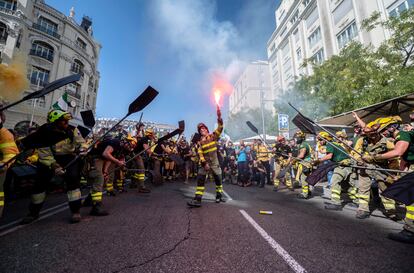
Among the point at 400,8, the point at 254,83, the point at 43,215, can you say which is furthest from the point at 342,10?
the point at 254,83

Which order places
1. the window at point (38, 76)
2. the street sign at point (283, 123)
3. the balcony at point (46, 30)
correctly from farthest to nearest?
the balcony at point (46, 30) → the window at point (38, 76) → the street sign at point (283, 123)

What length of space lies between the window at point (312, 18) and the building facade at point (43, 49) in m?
31.8

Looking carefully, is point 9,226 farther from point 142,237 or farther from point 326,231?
point 326,231

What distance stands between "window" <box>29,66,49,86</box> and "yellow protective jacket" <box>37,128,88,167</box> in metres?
28.4

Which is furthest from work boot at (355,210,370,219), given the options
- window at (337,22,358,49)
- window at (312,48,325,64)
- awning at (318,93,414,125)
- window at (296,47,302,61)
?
window at (296,47,302,61)

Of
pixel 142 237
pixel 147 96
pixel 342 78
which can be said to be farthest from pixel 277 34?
pixel 142 237

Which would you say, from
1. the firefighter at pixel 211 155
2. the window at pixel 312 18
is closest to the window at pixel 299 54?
the window at pixel 312 18

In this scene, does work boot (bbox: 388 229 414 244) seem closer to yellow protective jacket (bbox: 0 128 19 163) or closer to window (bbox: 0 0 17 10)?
yellow protective jacket (bbox: 0 128 19 163)

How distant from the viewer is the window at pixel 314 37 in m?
26.2

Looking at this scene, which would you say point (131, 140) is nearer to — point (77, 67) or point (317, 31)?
point (317, 31)

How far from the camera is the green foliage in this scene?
9.91 meters

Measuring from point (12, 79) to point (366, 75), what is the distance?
15.0 m

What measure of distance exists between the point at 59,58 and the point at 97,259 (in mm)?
33514

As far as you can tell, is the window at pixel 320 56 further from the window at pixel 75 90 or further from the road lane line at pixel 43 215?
the window at pixel 75 90
